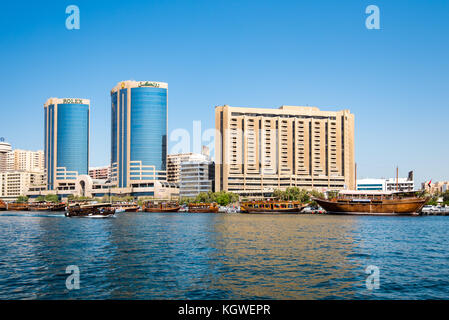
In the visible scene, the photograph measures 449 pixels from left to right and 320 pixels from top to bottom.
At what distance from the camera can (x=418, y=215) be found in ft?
443

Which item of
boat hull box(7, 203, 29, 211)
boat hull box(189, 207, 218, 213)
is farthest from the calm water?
boat hull box(7, 203, 29, 211)

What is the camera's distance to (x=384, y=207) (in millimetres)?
135125

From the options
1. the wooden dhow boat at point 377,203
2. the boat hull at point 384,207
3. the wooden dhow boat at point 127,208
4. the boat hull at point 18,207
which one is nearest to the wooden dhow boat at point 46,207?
the boat hull at point 18,207

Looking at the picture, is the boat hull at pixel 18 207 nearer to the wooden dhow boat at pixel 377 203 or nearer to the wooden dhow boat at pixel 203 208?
the wooden dhow boat at pixel 203 208

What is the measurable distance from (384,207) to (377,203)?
253cm

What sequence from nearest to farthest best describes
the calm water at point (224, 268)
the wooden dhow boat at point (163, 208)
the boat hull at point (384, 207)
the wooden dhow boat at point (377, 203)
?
the calm water at point (224, 268), the boat hull at point (384, 207), the wooden dhow boat at point (377, 203), the wooden dhow boat at point (163, 208)

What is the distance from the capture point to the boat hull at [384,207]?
5251 inches

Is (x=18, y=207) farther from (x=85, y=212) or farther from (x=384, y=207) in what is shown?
(x=384, y=207)

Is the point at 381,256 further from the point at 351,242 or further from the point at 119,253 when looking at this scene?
the point at 119,253

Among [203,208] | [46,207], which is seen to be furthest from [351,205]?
[46,207]

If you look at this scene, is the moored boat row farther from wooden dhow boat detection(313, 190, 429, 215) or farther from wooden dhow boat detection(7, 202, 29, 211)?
wooden dhow boat detection(7, 202, 29, 211)

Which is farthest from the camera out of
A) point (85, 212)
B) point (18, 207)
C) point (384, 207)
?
point (18, 207)

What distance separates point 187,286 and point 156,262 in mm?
10598

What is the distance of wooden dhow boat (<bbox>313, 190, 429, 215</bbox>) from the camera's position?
439 ft
